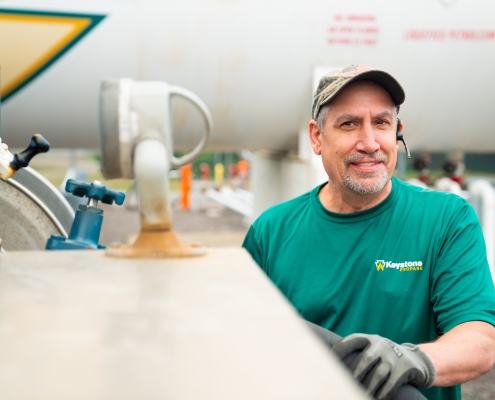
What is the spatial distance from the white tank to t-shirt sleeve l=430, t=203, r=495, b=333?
2.26 meters

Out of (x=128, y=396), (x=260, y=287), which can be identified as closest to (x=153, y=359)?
(x=128, y=396)

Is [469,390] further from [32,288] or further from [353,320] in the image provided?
[32,288]

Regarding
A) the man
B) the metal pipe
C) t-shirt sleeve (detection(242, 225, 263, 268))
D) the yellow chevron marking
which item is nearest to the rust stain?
the metal pipe

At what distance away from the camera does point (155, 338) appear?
0.58 m

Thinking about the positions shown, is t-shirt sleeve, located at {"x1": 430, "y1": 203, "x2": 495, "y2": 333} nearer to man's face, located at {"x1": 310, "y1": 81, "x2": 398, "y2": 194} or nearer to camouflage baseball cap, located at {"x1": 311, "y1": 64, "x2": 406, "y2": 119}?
man's face, located at {"x1": 310, "y1": 81, "x2": 398, "y2": 194}

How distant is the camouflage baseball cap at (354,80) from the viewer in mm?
1437

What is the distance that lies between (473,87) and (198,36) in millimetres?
1603

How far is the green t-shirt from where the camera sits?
53.5 inches

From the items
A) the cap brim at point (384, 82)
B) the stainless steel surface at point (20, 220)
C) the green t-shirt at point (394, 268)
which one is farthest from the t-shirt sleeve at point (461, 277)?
the stainless steel surface at point (20, 220)

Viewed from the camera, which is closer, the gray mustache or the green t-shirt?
the green t-shirt

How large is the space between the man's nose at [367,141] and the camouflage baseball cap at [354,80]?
10cm

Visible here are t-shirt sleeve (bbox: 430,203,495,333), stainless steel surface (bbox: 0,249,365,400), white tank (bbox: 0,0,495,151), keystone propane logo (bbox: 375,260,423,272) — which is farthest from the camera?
white tank (bbox: 0,0,495,151)

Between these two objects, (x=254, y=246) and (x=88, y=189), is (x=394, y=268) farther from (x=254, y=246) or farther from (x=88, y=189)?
(x=88, y=189)

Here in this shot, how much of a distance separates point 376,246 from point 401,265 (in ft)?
0.24
